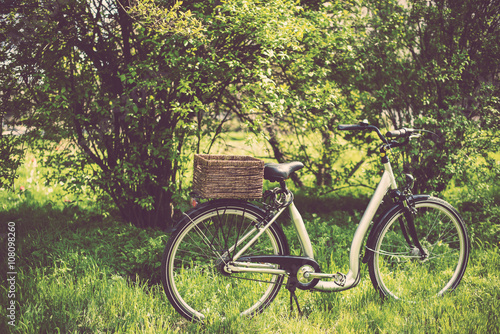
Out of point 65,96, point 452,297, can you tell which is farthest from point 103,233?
point 452,297

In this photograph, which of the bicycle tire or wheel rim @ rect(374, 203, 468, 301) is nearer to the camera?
the bicycle tire

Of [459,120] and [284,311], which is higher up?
[459,120]

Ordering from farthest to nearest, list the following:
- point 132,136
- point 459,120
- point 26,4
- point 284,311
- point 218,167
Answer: point 459,120 < point 132,136 < point 26,4 < point 284,311 < point 218,167

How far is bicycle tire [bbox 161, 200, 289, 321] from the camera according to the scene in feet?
8.77

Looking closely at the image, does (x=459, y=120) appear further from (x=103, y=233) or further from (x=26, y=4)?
(x=26, y=4)

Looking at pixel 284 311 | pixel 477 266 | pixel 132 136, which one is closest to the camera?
pixel 284 311

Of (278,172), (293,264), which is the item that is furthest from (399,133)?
(293,264)

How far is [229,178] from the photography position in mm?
2578

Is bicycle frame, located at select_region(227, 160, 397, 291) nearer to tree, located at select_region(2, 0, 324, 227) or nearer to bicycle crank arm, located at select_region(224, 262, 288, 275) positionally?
bicycle crank arm, located at select_region(224, 262, 288, 275)

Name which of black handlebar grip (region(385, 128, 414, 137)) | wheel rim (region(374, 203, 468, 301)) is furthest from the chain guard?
black handlebar grip (region(385, 128, 414, 137))

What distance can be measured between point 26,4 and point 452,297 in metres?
3.93

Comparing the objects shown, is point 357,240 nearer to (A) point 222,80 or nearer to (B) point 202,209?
(B) point 202,209

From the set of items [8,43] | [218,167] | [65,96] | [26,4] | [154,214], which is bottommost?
[154,214]

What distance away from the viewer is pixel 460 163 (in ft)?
13.6
